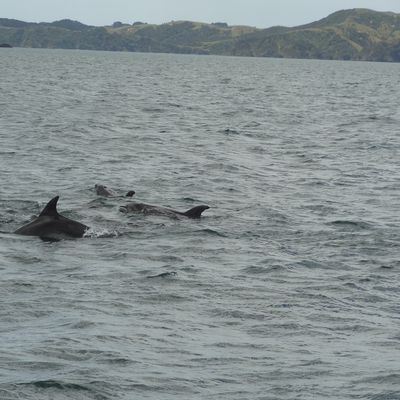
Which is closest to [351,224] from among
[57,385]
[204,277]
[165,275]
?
[204,277]

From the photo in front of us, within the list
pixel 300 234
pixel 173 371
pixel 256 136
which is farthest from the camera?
pixel 256 136

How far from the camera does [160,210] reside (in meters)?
25.2

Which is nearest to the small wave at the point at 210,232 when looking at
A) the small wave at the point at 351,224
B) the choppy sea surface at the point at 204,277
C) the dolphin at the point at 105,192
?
the choppy sea surface at the point at 204,277

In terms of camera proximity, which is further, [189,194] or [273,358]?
[189,194]

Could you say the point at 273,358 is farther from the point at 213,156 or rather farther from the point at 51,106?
the point at 51,106

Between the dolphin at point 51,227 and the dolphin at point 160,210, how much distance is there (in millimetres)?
3311

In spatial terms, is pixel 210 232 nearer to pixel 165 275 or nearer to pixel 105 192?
pixel 165 275

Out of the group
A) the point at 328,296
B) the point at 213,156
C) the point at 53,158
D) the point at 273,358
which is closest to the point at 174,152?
the point at 213,156

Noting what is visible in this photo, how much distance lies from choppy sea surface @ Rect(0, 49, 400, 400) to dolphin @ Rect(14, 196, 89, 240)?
40cm

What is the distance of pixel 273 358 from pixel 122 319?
293cm

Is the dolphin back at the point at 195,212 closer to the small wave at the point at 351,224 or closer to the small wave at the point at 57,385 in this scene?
the small wave at the point at 351,224

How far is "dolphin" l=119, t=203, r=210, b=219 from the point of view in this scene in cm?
2498

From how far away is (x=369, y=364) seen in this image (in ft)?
44.6

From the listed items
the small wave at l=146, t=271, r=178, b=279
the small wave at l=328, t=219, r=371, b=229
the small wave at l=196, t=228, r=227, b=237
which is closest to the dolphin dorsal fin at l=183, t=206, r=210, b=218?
the small wave at l=196, t=228, r=227, b=237
